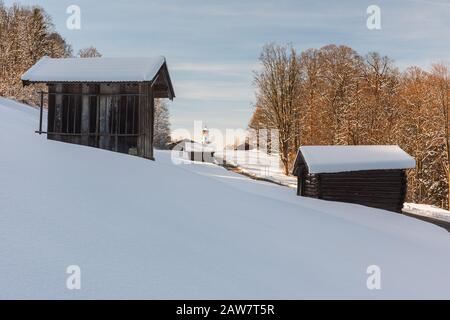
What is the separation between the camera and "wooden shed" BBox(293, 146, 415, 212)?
1902cm

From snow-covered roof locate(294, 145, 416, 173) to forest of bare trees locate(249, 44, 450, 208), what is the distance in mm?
10696

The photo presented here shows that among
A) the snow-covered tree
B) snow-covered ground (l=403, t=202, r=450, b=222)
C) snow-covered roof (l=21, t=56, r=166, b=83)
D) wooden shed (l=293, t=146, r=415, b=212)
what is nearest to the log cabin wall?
wooden shed (l=293, t=146, r=415, b=212)

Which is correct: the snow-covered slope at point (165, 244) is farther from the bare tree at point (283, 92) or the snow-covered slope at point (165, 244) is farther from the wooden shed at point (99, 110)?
the bare tree at point (283, 92)

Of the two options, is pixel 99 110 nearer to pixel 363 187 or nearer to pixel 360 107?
pixel 363 187

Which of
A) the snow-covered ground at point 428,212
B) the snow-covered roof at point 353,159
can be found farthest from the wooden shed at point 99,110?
the snow-covered ground at point 428,212

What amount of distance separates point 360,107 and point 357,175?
13.6 metres

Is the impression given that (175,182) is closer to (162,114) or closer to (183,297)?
(183,297)

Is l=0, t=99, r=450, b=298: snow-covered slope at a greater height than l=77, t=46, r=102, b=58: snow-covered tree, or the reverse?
l=77, t=46, r=102, b=58: snow-covered tree

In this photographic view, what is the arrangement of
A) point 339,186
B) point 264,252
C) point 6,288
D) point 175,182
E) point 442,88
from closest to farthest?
point 6,288, point 264,252, point 175,182, point 339,186, point 442,88

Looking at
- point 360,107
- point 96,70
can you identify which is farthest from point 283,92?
point 96,70

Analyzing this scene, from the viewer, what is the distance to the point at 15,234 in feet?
15.9

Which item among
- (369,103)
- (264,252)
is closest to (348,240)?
(264,252)

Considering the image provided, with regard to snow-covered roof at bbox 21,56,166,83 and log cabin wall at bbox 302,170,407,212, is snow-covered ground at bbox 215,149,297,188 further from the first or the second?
snow-covered roof at bbox 21,56,166,83

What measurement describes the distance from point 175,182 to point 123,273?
604 cm
